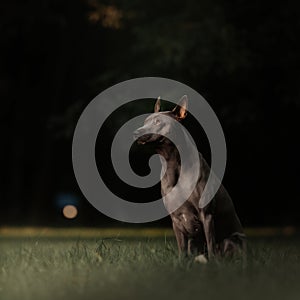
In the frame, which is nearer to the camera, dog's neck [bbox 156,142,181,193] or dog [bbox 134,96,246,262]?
dog [bbox 134,96,246,262]

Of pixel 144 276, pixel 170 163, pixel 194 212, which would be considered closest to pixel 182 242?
pixel 194 212

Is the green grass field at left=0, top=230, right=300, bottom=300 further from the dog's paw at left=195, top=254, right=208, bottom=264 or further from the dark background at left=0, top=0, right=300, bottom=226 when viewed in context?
the dark background at left=0, top=0, right=300, bottom=226

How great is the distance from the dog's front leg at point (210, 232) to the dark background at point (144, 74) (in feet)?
43.5

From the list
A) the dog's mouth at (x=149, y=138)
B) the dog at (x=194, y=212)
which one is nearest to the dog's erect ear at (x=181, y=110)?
the dog at (x=194, y=212)

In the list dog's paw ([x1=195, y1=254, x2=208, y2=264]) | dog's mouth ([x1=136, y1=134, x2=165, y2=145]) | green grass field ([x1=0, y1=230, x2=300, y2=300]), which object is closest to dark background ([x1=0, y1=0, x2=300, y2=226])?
green grass field ([x1=0, y1=230, x2=300, y2=300])

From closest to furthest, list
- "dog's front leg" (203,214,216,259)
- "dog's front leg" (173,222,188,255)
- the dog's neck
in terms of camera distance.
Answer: "dog's front leg" (203,214,216,259) → the dog's neck → "dog's front leg" (173,222,188,255)

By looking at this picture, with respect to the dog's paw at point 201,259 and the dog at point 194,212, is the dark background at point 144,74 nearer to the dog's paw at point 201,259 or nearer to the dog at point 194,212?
the dog at point 194,212

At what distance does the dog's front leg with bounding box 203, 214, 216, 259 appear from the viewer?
335 inches

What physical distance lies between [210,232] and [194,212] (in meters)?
0.26

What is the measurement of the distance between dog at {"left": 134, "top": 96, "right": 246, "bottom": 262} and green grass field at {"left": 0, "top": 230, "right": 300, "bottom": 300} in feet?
0.87

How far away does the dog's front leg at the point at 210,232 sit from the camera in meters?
8.50

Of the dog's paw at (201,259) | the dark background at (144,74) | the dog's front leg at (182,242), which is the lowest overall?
the dog's paw at (201,259)

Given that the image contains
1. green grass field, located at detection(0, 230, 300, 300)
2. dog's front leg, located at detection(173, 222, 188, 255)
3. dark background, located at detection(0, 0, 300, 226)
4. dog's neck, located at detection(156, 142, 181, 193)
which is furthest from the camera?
dark background, located at detection(0, 0, 300, 226)

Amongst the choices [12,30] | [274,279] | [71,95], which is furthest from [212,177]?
[71,95]
